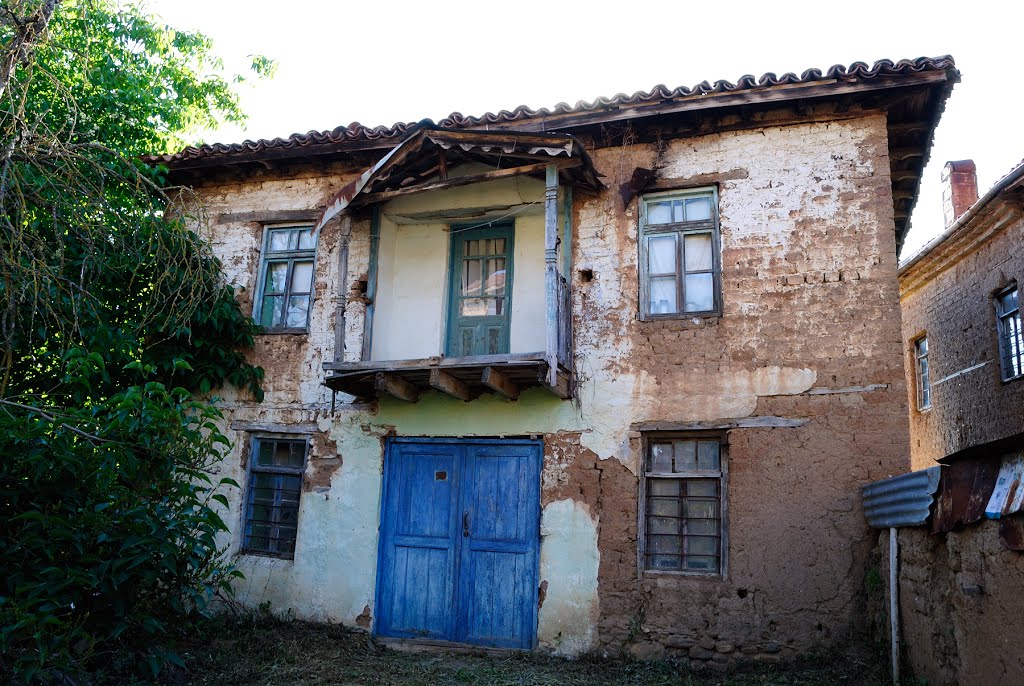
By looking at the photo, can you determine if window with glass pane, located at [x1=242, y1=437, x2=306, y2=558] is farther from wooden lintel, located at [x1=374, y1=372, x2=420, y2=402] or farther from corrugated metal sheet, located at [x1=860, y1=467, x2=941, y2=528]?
corrugated metal sheet, located at [x1=860, y1=467, x2=941, y2=528]

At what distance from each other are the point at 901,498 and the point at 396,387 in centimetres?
474

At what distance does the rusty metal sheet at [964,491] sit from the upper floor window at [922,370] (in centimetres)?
789

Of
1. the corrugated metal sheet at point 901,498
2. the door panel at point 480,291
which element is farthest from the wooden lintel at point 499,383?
the corrugated metal sheet at point 901,498

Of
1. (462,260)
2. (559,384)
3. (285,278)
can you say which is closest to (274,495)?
(285,278)

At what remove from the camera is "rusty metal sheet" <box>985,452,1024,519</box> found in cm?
440

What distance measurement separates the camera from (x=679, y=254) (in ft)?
27.2

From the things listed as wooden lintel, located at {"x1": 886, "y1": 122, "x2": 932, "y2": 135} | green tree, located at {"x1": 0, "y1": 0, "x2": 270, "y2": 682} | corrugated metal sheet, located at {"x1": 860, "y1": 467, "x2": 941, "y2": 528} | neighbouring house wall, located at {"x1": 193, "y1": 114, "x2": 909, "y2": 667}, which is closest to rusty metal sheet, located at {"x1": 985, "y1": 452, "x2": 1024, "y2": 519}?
corrugated metal sheet, located at {"x1": 860, "y1": 467, "x2": 941, "y2": 528}

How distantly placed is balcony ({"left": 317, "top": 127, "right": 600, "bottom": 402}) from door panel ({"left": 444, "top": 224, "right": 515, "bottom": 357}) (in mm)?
12

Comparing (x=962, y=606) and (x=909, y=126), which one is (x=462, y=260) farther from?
(x=962, y=606)

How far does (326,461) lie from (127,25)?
24.6 ft

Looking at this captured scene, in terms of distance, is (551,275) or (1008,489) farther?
(551,275)

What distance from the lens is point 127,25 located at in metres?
11.7

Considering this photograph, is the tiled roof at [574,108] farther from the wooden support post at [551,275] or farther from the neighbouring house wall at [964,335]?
the neighbouring house wall at [964,335]

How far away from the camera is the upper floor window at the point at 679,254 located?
26.8 ft
